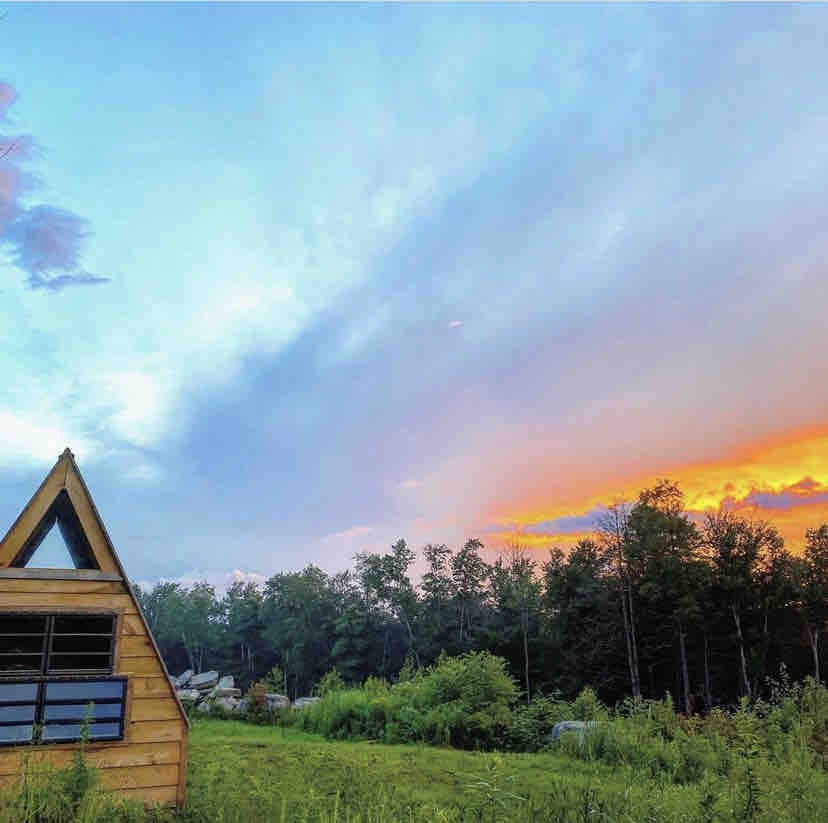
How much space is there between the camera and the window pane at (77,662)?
7148 mm

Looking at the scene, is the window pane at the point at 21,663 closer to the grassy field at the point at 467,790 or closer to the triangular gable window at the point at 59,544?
the triangular gable window at the point at 59,544

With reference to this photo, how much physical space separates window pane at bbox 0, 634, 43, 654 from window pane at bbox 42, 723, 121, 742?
0.80 m

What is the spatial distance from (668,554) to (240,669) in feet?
114

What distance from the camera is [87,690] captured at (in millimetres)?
7145

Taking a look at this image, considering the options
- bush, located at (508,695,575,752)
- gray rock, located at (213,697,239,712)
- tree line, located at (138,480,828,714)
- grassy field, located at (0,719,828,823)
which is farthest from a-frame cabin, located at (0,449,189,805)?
tree line, located at (138,480,828,714)

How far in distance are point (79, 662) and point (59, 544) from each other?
131cm

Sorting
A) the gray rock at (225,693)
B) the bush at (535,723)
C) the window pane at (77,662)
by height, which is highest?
the window pane at (77,662)

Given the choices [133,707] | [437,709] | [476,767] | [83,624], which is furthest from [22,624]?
[437,709]

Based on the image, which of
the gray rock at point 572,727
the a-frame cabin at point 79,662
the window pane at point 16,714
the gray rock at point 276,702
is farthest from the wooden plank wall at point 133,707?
the gray rock at point 276,702

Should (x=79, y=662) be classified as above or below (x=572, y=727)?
above

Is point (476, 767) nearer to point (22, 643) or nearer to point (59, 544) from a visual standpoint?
point (22, 643)

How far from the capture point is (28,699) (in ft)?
22.7

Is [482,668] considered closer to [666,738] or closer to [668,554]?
[666,738]

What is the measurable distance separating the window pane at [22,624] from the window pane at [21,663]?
0.82 ft
